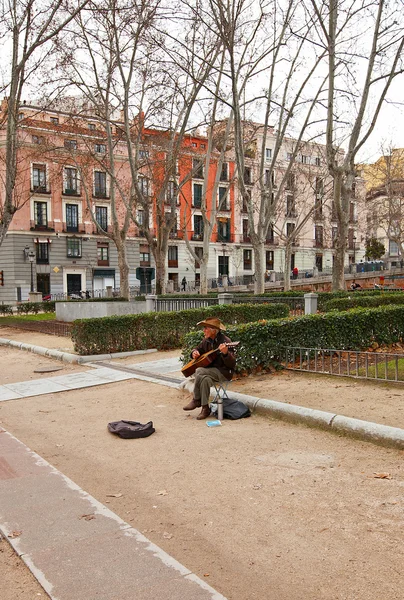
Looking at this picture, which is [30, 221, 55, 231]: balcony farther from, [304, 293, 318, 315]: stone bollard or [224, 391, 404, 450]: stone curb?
[224, 391, 404, 450]: stone curb

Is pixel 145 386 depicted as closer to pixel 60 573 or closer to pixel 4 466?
pixel 4 466

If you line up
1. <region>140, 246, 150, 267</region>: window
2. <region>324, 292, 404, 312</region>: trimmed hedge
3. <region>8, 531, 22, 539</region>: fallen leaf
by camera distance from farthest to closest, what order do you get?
<region>140, 246, 150, 267</region>: window, <region>324, 292, 404, 312</region>: trimmed hedge, <region>8, 531, 22, 539</region>: fallen leaf

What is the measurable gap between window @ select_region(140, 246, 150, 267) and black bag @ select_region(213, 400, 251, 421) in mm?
46268

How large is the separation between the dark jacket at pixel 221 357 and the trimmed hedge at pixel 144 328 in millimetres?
5646

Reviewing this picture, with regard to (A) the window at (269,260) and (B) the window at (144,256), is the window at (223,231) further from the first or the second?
(B) the window at (144,256)

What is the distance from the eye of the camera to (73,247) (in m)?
→ 48.2

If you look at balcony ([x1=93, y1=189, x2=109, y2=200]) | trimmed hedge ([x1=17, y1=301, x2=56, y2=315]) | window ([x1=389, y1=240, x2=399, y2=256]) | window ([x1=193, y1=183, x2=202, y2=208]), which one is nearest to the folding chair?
trimmed hedge ([x1=17, y1=301, x2=56, y2=315])

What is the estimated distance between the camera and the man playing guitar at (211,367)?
6719mm

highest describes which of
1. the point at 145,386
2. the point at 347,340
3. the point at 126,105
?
the point at 126,105

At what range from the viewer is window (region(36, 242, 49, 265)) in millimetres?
→ 46000

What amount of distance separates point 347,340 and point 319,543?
22.5 feet

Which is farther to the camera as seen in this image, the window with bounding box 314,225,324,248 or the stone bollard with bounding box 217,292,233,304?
the window with bounding box 314,225,324,248

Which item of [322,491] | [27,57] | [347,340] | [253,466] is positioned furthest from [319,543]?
[27,57]

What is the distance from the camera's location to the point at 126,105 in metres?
19.2
